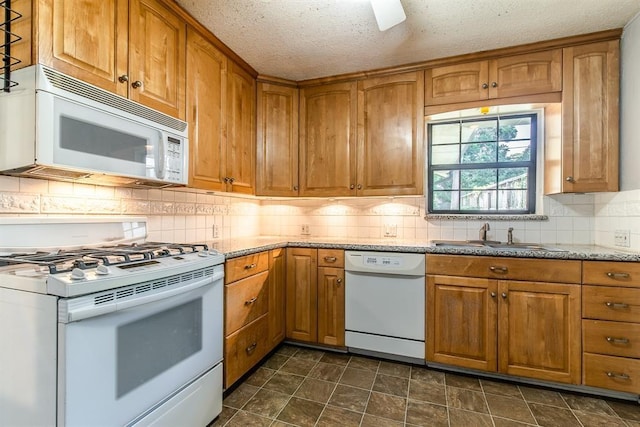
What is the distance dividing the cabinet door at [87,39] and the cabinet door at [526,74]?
2.36 m

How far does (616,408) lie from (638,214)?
1.12 m

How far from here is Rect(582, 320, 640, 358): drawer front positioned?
1.74 meters

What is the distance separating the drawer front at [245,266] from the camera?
5.91 feet

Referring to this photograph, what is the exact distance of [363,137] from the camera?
8.56 feet

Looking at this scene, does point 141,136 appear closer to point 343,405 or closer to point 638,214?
point 343,405

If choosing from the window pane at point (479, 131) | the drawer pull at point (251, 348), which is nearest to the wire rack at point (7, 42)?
the drawer pull at point (251, 348)

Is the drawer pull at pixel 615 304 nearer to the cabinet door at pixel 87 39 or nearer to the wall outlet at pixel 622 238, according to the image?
the wall outlet at pixel 622 238

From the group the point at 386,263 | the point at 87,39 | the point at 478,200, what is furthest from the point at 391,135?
the point at 87,39

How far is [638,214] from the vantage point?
1.85 metres

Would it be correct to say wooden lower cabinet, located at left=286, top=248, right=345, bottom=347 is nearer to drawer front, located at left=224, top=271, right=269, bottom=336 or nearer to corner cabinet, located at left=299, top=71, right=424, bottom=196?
drawer front, located at left=224, top=271, right=269, bottom=336

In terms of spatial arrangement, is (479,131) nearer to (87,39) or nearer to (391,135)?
(391,135)

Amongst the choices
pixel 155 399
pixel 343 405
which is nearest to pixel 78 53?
pixel 155 399

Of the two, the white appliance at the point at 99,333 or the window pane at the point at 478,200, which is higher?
the window pane at the point at 478,200

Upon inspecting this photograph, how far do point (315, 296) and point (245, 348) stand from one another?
668mm
